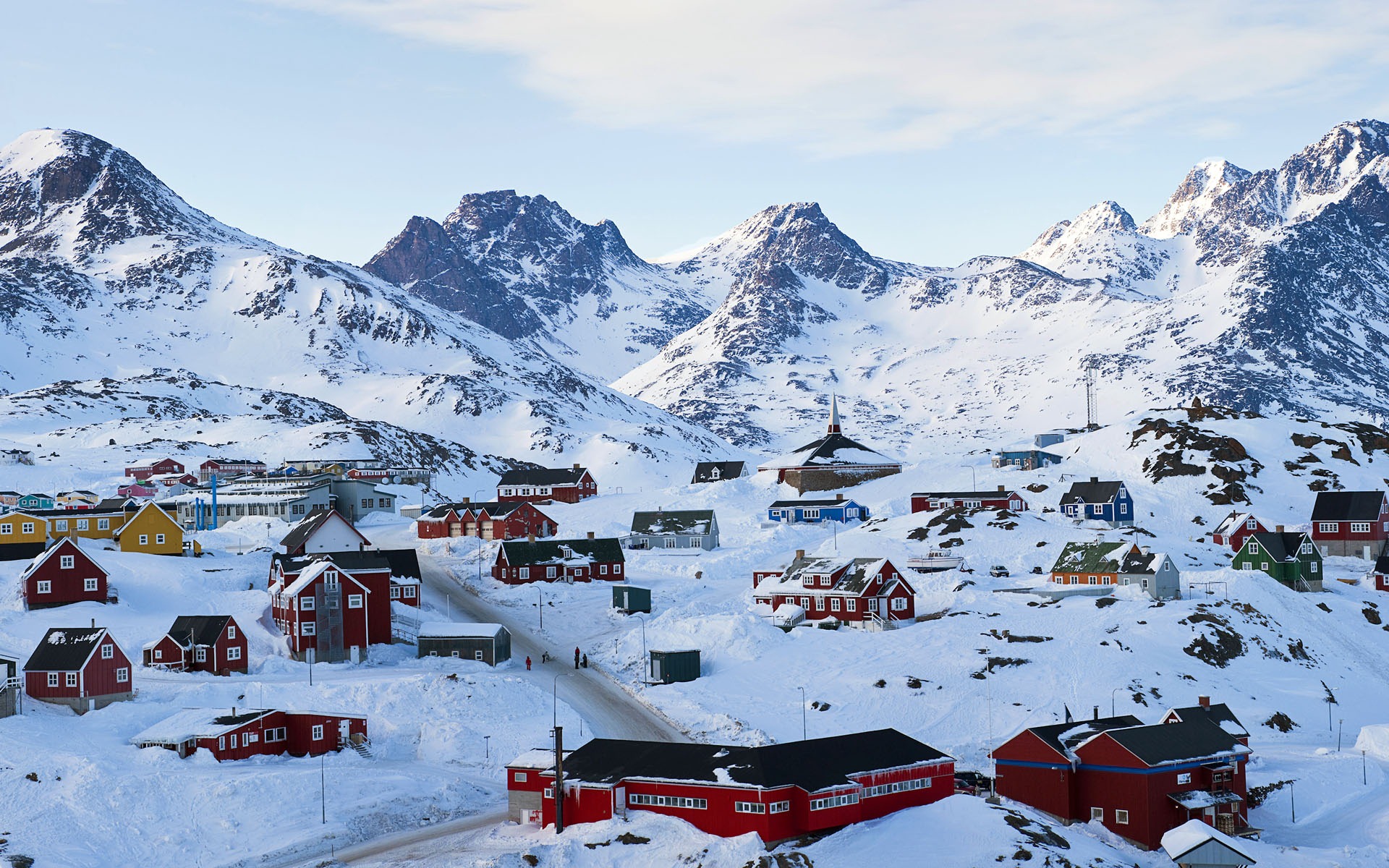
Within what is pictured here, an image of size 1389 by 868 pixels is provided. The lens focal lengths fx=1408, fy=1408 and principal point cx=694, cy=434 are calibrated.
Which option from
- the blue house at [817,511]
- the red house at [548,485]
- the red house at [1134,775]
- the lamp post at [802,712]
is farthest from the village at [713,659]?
the red house at [548,485]

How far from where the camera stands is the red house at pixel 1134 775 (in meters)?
52.9

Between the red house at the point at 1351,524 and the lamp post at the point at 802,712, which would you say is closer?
the lamp post at the point at 802,712

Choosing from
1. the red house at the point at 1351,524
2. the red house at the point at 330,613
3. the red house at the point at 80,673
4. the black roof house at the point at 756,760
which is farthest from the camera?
the red house at the point at 1351,524

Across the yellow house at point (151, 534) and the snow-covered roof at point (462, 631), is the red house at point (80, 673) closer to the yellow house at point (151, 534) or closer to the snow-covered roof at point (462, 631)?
the snow-covered roof at point (462, 631)

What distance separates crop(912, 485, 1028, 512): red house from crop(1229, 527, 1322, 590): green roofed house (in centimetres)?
2168

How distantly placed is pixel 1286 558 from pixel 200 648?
219 feet

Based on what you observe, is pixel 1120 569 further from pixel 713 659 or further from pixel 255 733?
pixel 255 733

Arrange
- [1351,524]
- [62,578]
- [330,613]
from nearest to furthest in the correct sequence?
[330,613] → [62,578] → [1351,524]

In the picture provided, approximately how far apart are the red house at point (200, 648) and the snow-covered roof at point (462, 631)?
1044 cm

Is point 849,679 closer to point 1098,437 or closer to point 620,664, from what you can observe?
point 620,664

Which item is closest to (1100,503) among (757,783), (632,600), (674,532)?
(674,532)

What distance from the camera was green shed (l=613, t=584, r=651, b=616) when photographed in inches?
3492

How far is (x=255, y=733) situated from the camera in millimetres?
59156

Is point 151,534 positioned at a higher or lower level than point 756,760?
higher
